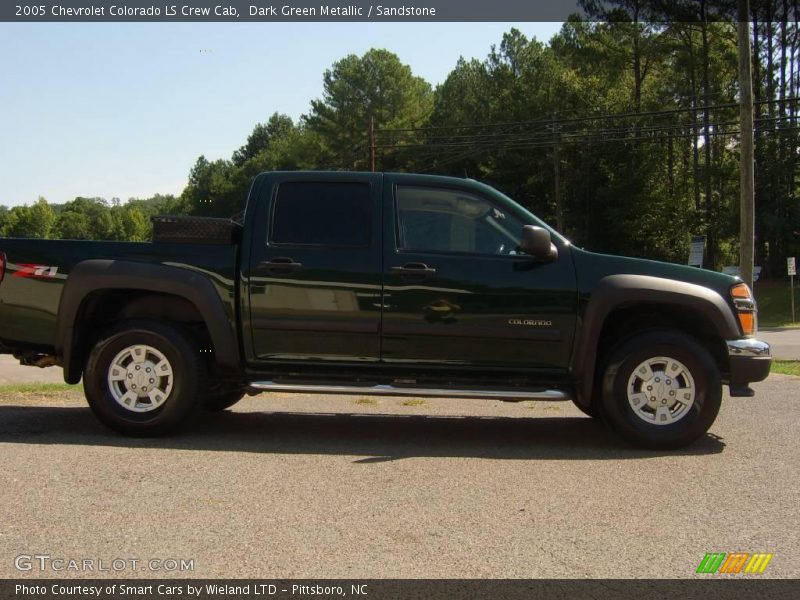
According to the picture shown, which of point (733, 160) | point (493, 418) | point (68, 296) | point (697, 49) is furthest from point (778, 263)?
point (68, 296)

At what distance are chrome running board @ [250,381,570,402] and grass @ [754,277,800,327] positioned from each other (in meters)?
30.8

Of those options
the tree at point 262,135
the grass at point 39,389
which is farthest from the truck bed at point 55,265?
the tree at point 262,135

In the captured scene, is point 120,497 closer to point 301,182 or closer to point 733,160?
point 301,182

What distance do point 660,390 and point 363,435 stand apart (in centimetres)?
237

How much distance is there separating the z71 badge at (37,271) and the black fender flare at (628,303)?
405 cm

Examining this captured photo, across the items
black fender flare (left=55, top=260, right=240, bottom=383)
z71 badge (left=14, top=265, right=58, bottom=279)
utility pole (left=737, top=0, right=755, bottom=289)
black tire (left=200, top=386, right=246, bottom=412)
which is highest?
utility pole (left=737, top=0, right=755, bottom=289)

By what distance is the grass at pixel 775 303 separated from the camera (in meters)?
34.6

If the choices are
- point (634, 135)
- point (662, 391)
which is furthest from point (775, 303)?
point (662, 391)

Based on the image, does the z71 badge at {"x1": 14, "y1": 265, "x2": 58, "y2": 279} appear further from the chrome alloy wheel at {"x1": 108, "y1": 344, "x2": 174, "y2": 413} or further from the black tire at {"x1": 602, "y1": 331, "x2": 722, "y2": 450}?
the black tire at {"x1": 602, "y1": 331, "x2": 722, "y2": 450}

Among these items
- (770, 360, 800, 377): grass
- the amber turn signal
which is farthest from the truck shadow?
(770, 360, 800, 377): grass

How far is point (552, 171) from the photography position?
50531 millimetres

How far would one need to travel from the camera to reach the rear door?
5871mm

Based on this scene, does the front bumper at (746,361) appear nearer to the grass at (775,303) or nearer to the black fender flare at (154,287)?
the black fender flare at (154,287)

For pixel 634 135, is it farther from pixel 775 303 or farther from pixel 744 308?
pixel 744 308
